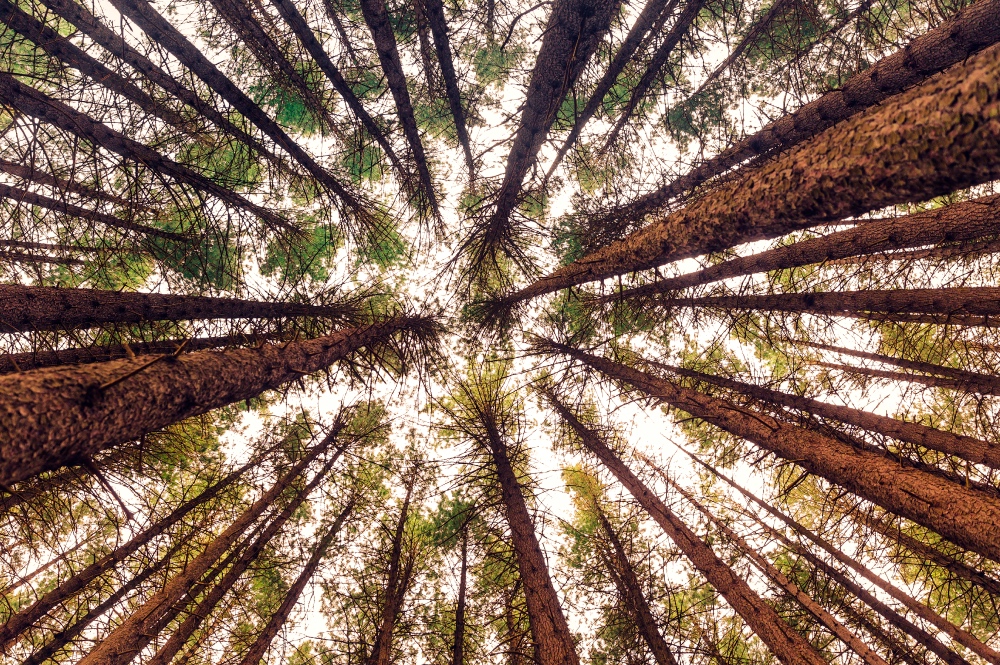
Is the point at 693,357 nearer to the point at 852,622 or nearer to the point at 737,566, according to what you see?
the point at 737,566

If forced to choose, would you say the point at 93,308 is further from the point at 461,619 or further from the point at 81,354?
the point at 461,619

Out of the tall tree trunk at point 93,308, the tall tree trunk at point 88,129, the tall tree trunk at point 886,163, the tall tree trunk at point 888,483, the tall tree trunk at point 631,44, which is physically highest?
the tall tree trunk at point 631,44

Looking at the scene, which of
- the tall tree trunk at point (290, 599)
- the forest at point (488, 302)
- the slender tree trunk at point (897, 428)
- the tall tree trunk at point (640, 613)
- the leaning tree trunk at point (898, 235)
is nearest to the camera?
the forest at point (488, 302)

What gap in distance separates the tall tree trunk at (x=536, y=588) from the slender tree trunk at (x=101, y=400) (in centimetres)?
310

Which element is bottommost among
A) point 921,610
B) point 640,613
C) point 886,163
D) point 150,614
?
point 886,163

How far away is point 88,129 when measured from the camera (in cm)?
281

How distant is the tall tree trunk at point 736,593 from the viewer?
3811 millimetres

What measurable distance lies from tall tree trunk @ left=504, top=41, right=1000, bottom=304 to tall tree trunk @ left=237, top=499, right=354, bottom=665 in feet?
25.0

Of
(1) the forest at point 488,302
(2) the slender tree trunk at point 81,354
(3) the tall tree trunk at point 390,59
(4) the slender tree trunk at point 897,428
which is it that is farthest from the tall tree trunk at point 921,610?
(2) the slender tree trunk at point 81,354

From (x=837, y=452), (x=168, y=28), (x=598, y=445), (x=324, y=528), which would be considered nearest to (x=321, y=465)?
(x=324, y=528)

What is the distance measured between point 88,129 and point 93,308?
79.0 inches

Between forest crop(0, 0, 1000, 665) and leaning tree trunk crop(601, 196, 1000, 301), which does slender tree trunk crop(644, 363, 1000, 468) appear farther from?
leaning tree trunk crop(601, 196, 1000, 301)

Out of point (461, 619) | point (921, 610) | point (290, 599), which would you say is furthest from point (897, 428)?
point (290, 599)

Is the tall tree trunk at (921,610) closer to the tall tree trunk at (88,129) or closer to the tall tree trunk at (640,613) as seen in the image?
the tall tree trunk at (640,613)
